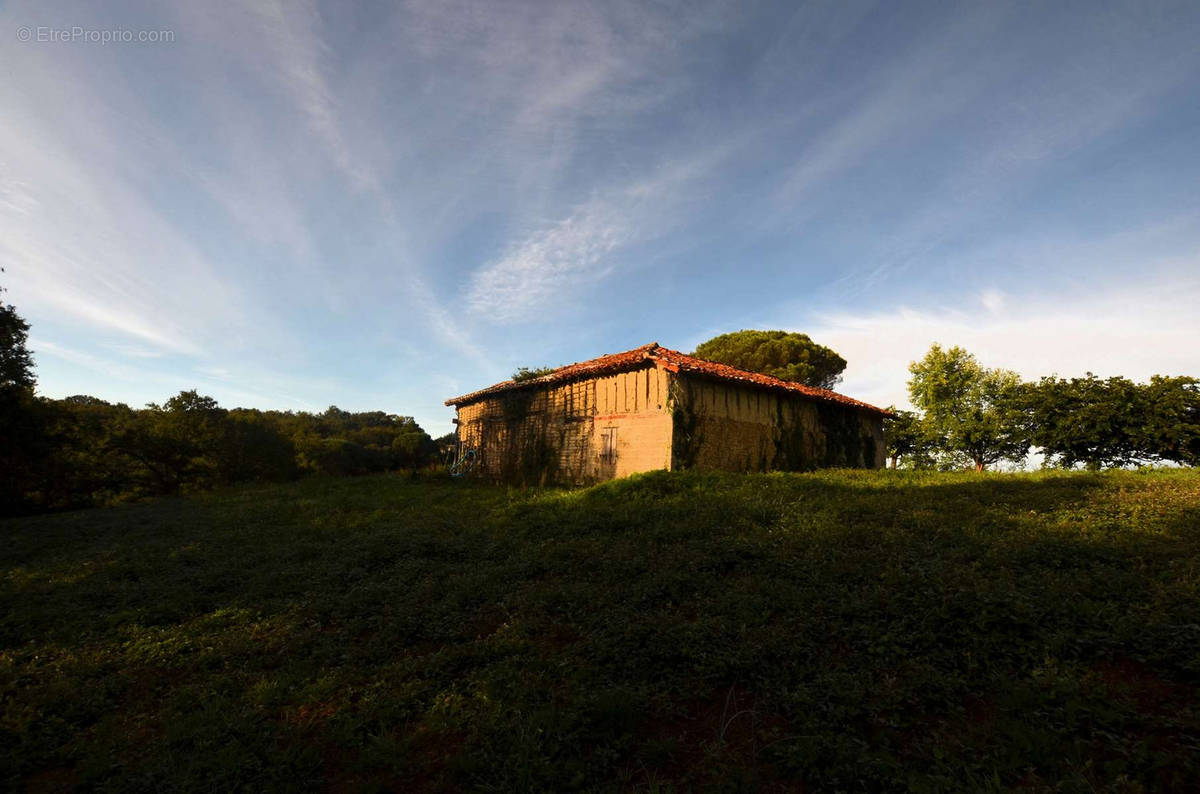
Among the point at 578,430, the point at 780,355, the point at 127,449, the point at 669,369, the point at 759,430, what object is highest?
the point at 780,355

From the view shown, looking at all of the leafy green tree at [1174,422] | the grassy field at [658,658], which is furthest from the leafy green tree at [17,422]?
the leafy green tree at [1174,422]

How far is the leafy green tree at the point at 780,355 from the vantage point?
32.2m

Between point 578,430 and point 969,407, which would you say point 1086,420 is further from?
point 578,430

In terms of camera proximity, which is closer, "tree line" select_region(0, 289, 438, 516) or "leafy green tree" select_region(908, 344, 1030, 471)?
"tree line" select_region(0, 289, 438, 516)

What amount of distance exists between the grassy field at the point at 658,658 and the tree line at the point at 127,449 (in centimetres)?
1726

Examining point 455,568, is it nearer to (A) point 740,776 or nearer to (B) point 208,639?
(B) point 208,639

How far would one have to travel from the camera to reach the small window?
643 inches

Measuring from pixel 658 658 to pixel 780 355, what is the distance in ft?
100

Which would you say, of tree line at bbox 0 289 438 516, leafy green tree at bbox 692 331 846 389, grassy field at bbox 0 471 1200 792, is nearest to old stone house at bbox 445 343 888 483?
grassy field at bbox 0 471 1200 792

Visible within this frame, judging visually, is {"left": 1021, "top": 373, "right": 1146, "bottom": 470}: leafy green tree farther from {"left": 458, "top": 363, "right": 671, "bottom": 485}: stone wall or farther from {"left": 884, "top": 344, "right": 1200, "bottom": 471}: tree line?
{"left": 458, "top": 363, "right": 671, "bottom": 485}: stone wall

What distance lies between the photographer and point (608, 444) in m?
16.5

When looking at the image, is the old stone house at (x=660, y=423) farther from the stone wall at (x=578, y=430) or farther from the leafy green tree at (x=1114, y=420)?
the leafy green tree at (x=1114, y=420)

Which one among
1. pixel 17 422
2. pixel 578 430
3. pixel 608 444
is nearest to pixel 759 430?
pixel 608 444

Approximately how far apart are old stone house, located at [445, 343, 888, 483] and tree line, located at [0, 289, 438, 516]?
12079 mm
